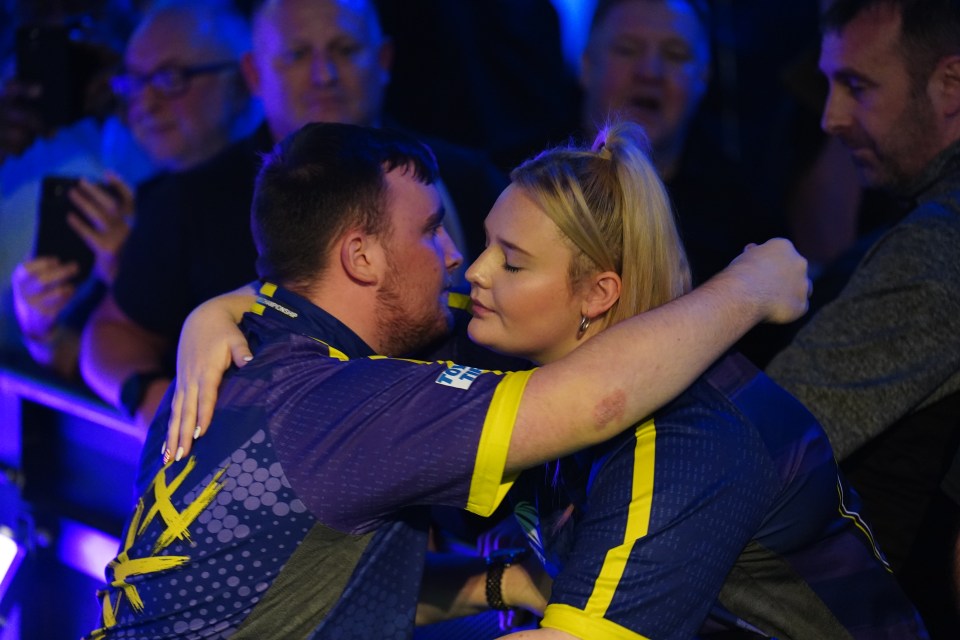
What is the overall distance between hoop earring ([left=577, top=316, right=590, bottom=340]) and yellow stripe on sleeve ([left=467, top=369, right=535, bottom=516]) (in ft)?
0.65

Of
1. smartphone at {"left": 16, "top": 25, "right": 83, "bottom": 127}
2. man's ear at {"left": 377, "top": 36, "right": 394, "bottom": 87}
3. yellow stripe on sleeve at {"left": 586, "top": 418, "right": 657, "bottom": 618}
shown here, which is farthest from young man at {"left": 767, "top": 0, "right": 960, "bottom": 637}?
smartphone at {"left": 16, "top": 25, "right": 83, "bottom": 127}

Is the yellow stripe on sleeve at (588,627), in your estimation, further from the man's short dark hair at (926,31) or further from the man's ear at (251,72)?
the man's ear at (251,72)

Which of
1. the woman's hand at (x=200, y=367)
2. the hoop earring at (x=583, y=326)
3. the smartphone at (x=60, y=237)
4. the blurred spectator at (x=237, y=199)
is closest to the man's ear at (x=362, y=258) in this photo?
the woman's hand at (x=200, y=367)

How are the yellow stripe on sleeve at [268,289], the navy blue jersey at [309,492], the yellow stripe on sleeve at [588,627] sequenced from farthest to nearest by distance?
the yellow stripe on sleeve at [268,289] → the navy blue jersey at [309,492] → the yellow stripe on sleeve at [588,627]

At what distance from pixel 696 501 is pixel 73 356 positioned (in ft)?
8.10

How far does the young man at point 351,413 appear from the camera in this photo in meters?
1.52

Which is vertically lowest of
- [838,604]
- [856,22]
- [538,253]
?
[838,604]

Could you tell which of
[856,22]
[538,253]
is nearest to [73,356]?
[538,253]

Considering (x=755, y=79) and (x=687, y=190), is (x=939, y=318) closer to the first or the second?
(x=687, y=190)

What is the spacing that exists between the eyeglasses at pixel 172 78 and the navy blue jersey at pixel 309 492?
5.53ft

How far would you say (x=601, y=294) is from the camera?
5.53 ft

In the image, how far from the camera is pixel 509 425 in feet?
4.96

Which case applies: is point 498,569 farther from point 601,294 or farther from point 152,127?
point 152,127

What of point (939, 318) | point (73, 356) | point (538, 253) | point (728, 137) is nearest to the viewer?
point (538, 253)
